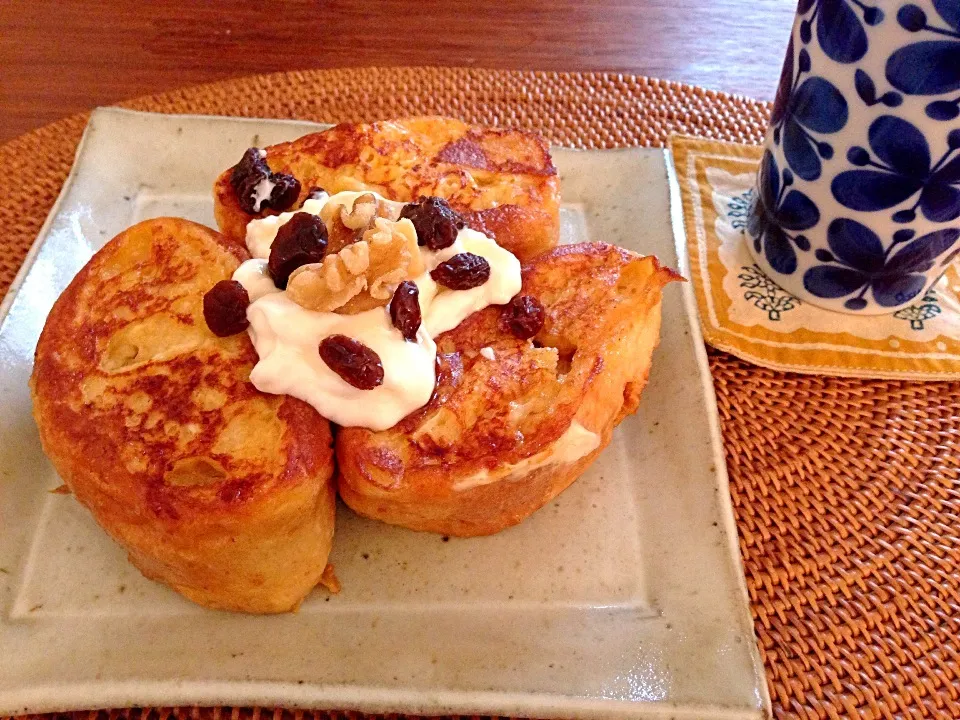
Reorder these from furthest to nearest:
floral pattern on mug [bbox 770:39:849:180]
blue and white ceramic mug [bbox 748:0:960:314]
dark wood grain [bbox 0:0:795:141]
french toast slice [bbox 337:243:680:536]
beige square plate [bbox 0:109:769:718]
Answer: dark wood grain [bbox 0:0:795:141] → floral pattern on mug [bbox 770:39:849:180] → blue and white ceramic mug [bbox 748:0:960:314] → french toast slice [bbox 337:243:680:536] → beige square plate [bbox 0:109:769:718]

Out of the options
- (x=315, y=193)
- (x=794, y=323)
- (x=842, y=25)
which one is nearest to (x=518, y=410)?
(x=315, y=193)

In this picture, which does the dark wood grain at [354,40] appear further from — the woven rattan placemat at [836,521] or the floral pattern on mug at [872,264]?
the floral pattern on mug at [872,264]

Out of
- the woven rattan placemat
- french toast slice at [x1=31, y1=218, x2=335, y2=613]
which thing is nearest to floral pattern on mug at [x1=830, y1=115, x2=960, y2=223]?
the woven rattan placemat

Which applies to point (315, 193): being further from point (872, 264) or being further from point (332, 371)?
point (872, 264)

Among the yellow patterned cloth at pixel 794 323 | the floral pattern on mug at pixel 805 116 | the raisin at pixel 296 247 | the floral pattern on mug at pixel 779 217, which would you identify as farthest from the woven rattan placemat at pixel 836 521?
the raisin at pixel 296 247

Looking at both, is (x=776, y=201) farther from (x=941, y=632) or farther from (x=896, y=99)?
(x=941, y=632)

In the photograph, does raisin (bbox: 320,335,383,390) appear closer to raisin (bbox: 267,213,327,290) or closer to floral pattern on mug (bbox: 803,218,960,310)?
raisin (bbox: 267,213,327,290)
